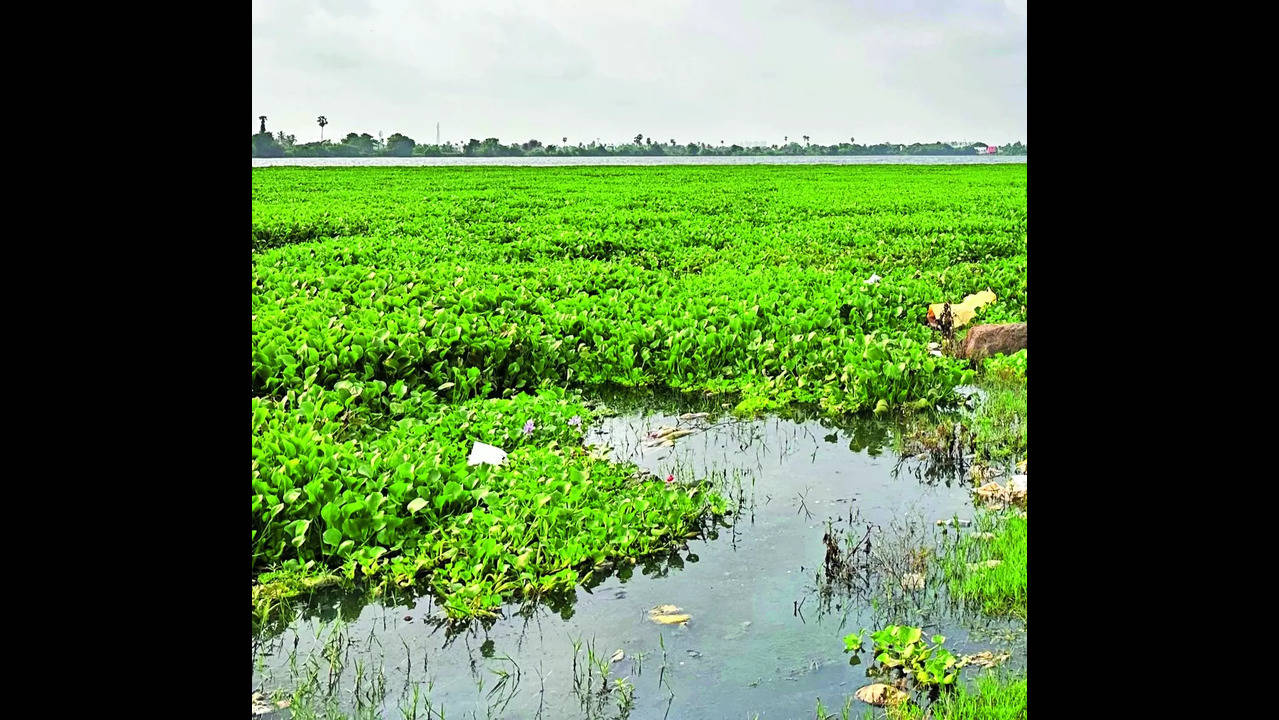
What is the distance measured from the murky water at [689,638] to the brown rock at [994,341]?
332cm

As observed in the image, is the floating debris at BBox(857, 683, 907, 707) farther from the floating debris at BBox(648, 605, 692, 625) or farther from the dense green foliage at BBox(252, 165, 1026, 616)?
the dense green foliage at BBox(252, 165, 1026, 616)

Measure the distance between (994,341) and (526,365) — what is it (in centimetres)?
389

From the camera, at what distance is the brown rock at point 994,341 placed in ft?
26.6

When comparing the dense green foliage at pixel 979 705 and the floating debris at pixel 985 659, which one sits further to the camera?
the floating debris at pixel 985 659

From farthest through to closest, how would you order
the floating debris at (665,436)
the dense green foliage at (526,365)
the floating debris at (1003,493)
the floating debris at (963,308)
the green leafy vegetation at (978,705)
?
1. the floating debris at (963,308)
2. the floating debris at (665,436)
3. the floating debris at (1003,493)
4. the dense green foliage at (526,365)
5. the green leafy vegetation at (978,705)

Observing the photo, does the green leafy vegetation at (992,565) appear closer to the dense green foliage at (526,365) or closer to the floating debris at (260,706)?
the dense green foliage at (526,365)

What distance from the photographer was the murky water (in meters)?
3.25

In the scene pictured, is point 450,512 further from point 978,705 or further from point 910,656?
point 978,705

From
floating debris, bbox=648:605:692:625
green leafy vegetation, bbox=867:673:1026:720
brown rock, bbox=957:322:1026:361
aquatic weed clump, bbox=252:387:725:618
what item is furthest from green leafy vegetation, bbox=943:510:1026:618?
brown rock, bbox=957:322:1026:361

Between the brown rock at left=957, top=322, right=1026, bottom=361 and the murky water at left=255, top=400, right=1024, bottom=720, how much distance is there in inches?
131

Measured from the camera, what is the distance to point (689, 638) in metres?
3.68

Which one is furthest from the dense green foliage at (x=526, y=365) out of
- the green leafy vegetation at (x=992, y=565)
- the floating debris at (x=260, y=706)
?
the green leafy vegetation at (x=992, y=565)
